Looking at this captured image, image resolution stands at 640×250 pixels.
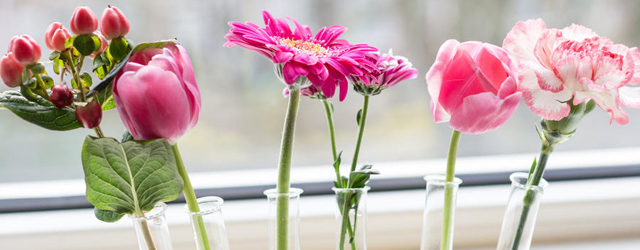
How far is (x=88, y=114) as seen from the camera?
31 cm

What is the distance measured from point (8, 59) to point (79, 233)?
0.42 meters

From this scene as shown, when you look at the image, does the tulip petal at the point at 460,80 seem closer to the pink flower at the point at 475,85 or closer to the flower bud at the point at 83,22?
the pink flower at the point at 475,85

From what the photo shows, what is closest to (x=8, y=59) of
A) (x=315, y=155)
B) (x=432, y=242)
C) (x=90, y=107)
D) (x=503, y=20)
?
(x=90, y=107)

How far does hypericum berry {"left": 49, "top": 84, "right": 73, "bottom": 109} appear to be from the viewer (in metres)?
0.30

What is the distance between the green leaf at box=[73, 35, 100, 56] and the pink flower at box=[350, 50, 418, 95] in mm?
191

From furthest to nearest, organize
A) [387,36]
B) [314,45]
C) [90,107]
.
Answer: [387,36] < [314,45] < [90,107]

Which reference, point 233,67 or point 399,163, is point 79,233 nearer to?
point 233,67

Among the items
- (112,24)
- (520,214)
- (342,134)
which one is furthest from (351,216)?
(342,134)

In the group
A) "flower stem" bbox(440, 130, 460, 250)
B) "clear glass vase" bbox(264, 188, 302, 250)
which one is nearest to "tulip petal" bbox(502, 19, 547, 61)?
"flower stem" bbox(440, 130, 460, 250)

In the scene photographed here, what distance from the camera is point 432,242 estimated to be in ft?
1.48

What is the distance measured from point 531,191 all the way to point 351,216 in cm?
15

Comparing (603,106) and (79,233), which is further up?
(603,106)

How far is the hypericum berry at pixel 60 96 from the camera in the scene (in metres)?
0.30

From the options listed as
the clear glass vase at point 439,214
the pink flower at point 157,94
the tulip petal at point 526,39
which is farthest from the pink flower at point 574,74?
the pink flower at point 157,94
